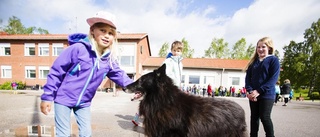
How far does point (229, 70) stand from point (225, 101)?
2316cm

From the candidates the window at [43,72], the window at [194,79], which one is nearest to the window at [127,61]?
the window at [194,79]

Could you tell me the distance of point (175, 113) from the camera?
2.43 metres

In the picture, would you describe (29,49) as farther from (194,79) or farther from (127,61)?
(194,79)

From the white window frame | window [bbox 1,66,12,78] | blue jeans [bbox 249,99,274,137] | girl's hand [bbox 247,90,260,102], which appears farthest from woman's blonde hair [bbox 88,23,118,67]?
window [bbox 1,66,12,78]

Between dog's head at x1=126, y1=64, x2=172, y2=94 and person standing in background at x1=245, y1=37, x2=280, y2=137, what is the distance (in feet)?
5.53

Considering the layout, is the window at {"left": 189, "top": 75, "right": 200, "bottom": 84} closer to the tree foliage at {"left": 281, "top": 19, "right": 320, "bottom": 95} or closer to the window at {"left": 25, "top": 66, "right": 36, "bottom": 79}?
the tree foliage at {"left": 281, "top": 19, "right": 320, "bottom": 95}

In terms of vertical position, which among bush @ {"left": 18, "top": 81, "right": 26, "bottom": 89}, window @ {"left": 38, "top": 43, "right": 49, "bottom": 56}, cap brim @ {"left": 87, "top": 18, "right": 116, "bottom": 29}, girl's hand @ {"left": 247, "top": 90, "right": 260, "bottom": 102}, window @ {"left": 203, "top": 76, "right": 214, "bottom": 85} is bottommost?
bush @ {"left": 18, "top": 81, "right": 26, "bottom": 89}

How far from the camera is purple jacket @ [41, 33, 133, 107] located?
1896 millimetres

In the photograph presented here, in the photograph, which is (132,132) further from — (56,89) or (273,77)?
(273,77)

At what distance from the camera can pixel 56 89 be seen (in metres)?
1.92

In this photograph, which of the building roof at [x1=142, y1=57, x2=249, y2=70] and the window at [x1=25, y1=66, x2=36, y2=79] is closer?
the window at [x1=25, y1=66, x2=36, y2=79]

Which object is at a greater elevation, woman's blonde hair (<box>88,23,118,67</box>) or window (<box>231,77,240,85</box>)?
woman's blonde hair (<box>88,23,118,67</box>)

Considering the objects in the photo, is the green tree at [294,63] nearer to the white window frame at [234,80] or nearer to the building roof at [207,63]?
the building roof at [207,63]

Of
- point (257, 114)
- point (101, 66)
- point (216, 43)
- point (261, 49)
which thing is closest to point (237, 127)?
point (257, 114)
